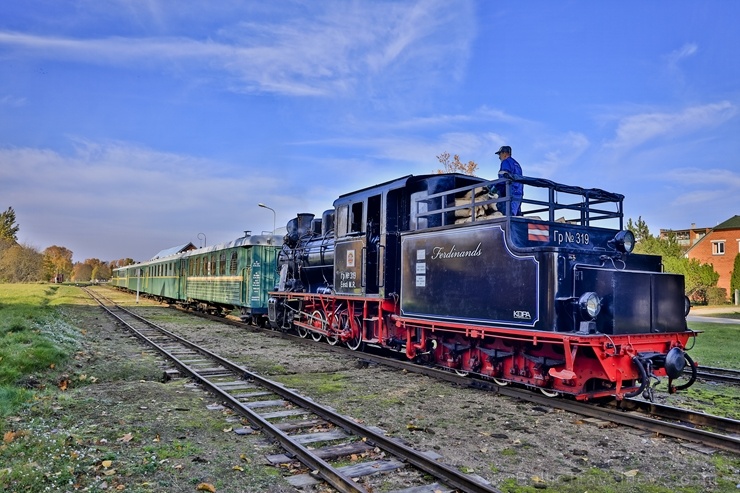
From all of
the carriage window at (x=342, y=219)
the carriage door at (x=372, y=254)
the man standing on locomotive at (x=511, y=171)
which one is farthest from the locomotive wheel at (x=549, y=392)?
the carriage window at (x=342, y=219)

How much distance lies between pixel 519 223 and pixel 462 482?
148 inches

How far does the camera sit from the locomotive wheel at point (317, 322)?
38.7ft

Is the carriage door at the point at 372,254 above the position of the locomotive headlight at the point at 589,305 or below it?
above

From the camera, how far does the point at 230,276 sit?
59.1 feet

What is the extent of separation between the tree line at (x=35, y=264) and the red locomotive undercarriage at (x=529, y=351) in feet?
187

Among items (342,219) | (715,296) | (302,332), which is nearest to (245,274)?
(302,332)

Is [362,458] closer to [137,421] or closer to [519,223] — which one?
[137,421]

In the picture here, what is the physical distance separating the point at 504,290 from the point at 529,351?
89cm

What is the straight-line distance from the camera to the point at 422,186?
8.77m

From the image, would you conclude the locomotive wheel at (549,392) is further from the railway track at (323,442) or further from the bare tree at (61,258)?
the bare tree at (61,258)

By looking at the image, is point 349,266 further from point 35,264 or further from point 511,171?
point 35,264

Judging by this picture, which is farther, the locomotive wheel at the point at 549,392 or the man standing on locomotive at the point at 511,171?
the man standing on locomotive at the point at 511,171

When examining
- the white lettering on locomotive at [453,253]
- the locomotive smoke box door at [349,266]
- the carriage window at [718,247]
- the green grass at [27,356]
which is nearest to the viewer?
the green grass at [27,356]

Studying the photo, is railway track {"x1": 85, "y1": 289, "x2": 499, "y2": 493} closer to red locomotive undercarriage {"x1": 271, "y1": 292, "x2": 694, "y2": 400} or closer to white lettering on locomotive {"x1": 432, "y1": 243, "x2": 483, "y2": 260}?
red locomotive undercarriage {"x1": 271, "y1": 292, "x2": 694, "y2": 400}
